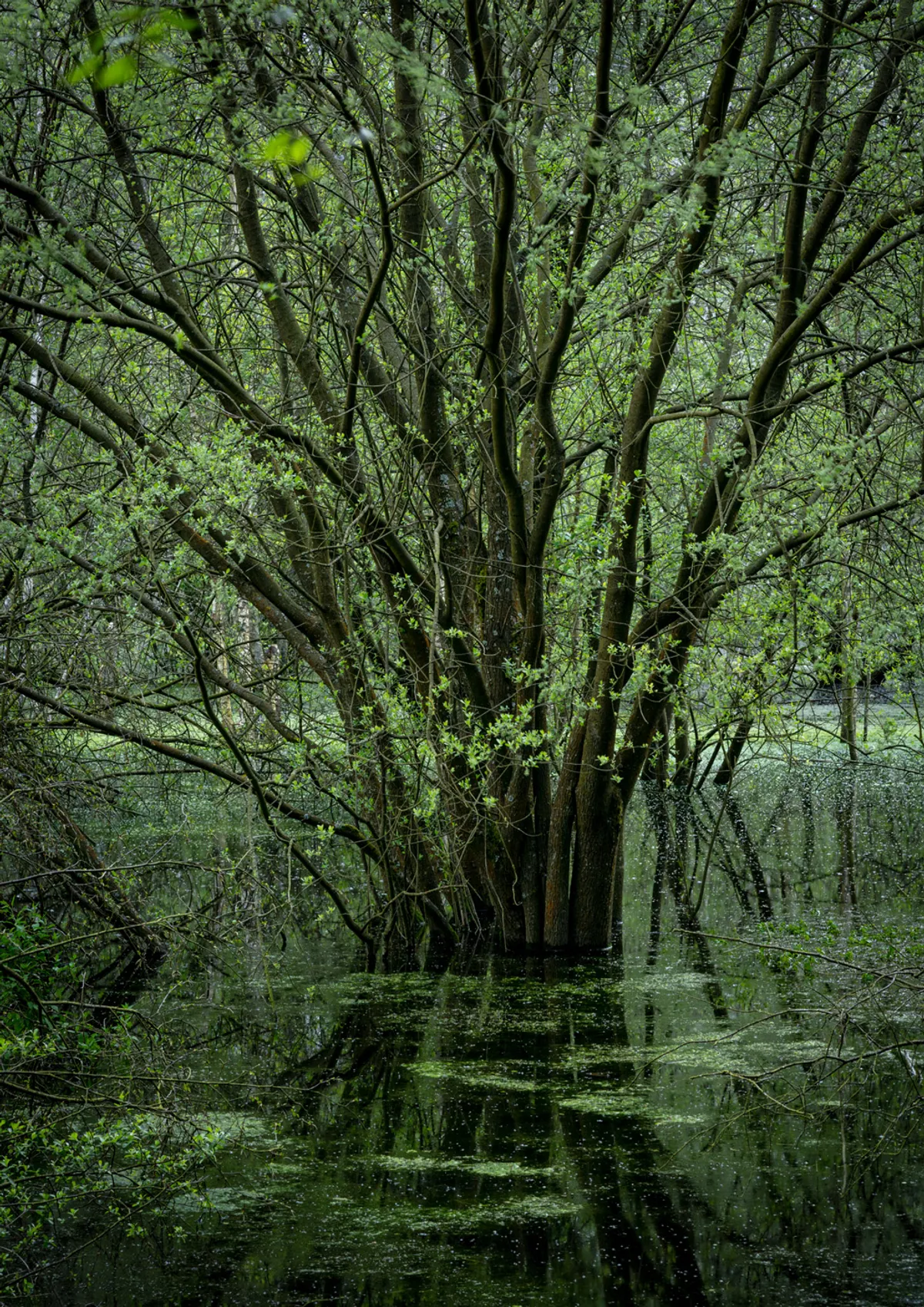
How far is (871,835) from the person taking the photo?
13.1 metres

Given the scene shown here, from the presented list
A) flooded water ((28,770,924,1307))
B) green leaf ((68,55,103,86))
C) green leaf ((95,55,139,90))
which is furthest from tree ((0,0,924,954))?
green leaf ((95,55,139,90))

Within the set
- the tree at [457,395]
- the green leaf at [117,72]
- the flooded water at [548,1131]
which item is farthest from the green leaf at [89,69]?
the tree at [457,395]

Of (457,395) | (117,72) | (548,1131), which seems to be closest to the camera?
(117,72)

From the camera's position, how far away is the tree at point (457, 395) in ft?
21.2

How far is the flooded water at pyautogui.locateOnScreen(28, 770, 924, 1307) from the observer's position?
3902 mm

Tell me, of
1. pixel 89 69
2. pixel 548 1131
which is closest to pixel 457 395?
pixel 548 1131

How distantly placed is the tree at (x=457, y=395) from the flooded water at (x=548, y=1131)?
3.31ft

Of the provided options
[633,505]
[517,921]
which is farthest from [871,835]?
[633,505]

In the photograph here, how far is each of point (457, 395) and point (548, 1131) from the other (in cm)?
461

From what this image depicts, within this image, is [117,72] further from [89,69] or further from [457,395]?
[457,395]

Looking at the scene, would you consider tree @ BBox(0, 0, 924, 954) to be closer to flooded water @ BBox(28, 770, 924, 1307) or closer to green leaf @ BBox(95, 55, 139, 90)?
flooded water @ BBox(28, 770, 924, 1307)

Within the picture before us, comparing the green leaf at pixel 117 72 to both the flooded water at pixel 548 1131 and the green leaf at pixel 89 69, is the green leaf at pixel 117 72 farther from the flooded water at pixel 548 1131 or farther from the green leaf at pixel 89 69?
the flooded water at pixel 548 1131

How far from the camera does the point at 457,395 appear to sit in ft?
26.4

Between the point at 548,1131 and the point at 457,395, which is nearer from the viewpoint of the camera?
the point at 548,1131
